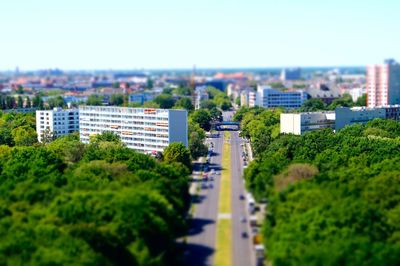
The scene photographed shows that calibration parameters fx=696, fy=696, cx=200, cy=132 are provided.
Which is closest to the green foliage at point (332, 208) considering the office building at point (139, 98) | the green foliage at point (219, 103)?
the green foliage at point (219, 103)

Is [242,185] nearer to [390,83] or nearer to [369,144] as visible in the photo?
[369,144]

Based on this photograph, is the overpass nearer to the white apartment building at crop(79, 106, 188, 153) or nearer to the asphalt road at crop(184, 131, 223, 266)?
the white apartment building at crop(79, 106, 188, 153)

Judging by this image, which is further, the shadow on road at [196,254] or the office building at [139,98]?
the office building at [139,98]

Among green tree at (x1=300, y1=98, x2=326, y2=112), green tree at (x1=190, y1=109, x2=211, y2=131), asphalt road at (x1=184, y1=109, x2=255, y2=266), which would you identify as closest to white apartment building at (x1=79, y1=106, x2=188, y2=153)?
asphalt road at (x1=184, y1=109, x2=255, y2=266)

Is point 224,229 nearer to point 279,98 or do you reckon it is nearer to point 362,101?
point 279,98

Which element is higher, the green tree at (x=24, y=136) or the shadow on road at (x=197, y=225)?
the green tree at (x=24, y=136)

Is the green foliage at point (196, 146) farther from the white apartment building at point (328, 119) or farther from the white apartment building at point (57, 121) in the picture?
the white apartment building at point (57, 121)

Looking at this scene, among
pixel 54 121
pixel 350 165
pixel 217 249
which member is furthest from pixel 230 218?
pixel 54 121
